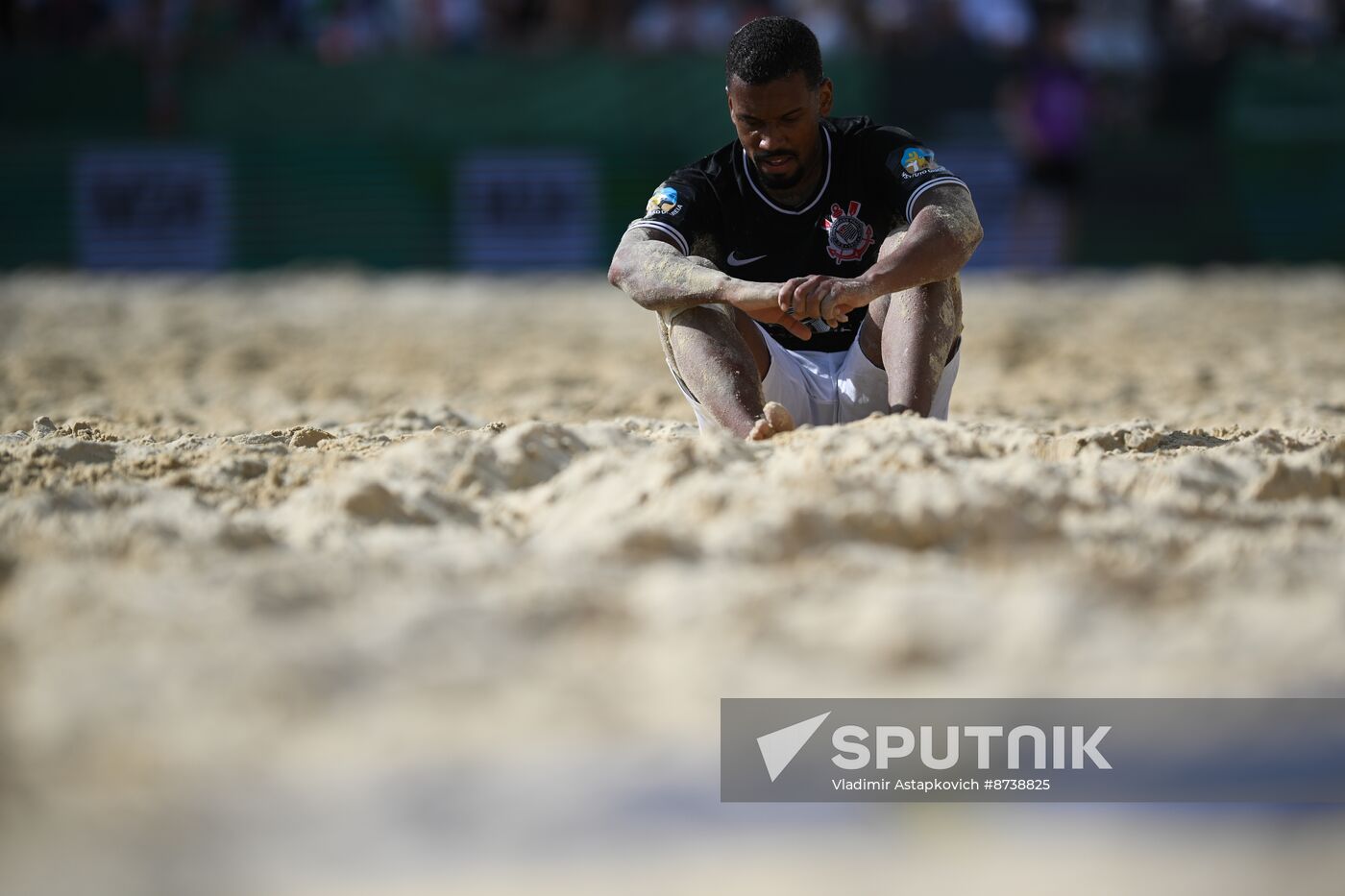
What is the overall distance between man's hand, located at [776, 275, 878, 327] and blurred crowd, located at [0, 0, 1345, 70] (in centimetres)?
A: 822

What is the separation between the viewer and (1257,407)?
470 cm

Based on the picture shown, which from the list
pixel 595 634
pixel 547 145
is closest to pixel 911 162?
pixel 595 634

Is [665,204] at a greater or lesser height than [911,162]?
lesser

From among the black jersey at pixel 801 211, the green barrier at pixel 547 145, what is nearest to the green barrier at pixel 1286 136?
the green barrier at pixel 547 145

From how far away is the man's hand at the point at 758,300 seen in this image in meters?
2.98

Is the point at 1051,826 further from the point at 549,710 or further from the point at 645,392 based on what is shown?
the point at 645,392

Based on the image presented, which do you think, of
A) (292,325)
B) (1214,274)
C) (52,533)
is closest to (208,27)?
(292,325)

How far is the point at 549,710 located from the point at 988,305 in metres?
7.45

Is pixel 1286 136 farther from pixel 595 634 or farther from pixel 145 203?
pixel 595 634

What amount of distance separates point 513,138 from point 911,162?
7.70 metres

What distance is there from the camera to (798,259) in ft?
11.2

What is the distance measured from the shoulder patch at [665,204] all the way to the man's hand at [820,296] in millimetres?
473

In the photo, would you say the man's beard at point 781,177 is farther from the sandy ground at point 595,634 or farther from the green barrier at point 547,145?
the green barrier at point 547,145

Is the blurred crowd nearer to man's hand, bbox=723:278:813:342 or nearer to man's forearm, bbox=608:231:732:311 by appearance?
man's forearm, bbox=608:231:732:311
